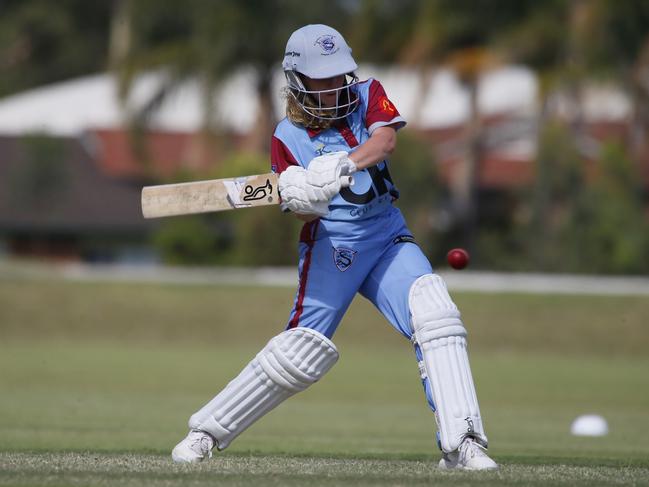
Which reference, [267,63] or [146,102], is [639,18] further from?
[146,102]

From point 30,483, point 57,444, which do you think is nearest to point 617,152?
point 57,444

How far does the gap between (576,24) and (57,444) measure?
77.4 feet

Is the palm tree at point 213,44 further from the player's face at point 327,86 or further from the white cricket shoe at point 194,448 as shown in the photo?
the white cricket shoe at point 194,448

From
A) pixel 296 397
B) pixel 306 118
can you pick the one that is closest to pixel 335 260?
pixel 306 118

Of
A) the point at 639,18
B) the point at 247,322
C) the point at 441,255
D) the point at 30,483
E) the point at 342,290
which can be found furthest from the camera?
the point at 441,255

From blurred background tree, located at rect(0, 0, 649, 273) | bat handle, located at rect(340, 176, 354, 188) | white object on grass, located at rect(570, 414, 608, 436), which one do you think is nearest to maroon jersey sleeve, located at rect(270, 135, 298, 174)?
bat handle, located at rect(340, 176, 354, 188)

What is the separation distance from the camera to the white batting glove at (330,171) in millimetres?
5793

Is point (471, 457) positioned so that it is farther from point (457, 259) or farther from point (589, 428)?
point (589, 428)

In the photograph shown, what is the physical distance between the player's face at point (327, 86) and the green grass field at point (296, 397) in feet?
5.64

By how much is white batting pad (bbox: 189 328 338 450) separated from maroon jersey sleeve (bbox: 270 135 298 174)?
778 millimetres

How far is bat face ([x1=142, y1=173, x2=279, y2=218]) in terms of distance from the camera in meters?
6.04

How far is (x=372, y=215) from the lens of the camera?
20.2 ft

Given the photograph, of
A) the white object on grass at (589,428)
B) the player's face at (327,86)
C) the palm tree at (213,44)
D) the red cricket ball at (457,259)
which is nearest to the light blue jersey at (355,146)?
the player's face at (327,86)

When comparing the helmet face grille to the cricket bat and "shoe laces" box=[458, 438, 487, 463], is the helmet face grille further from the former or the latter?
"shoe laces" box=[458, 438, 487, 463]
